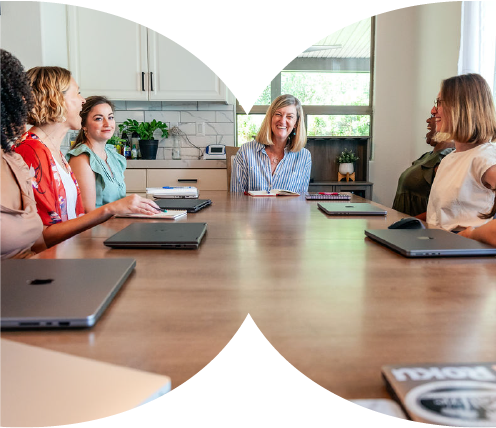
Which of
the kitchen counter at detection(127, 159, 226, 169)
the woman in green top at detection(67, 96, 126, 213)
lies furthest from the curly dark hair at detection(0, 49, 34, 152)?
the kitchen counter at detection(127, 159, 226, 169)

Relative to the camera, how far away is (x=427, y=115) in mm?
4004

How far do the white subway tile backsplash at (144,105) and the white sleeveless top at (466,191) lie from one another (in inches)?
120

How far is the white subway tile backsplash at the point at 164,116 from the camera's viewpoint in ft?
14.4

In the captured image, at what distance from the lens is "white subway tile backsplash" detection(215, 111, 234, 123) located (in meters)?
4.41

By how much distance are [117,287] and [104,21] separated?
3.87 m

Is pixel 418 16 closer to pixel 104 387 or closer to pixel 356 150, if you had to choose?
pixel 356 150

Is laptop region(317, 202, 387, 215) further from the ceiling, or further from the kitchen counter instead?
the ceiling

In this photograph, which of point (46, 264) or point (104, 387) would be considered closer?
point (104, 387)

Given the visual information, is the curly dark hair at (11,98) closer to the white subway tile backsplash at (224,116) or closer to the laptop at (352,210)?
the laptop at (352,210)

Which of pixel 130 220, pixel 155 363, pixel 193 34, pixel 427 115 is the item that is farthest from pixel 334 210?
pixel 427 115

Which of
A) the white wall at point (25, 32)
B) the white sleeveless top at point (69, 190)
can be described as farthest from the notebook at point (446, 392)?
the white wall at point (25, 32)

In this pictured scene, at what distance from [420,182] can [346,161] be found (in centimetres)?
162

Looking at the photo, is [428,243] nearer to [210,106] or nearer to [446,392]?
[446,392]

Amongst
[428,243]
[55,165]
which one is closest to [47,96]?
[55,165]
